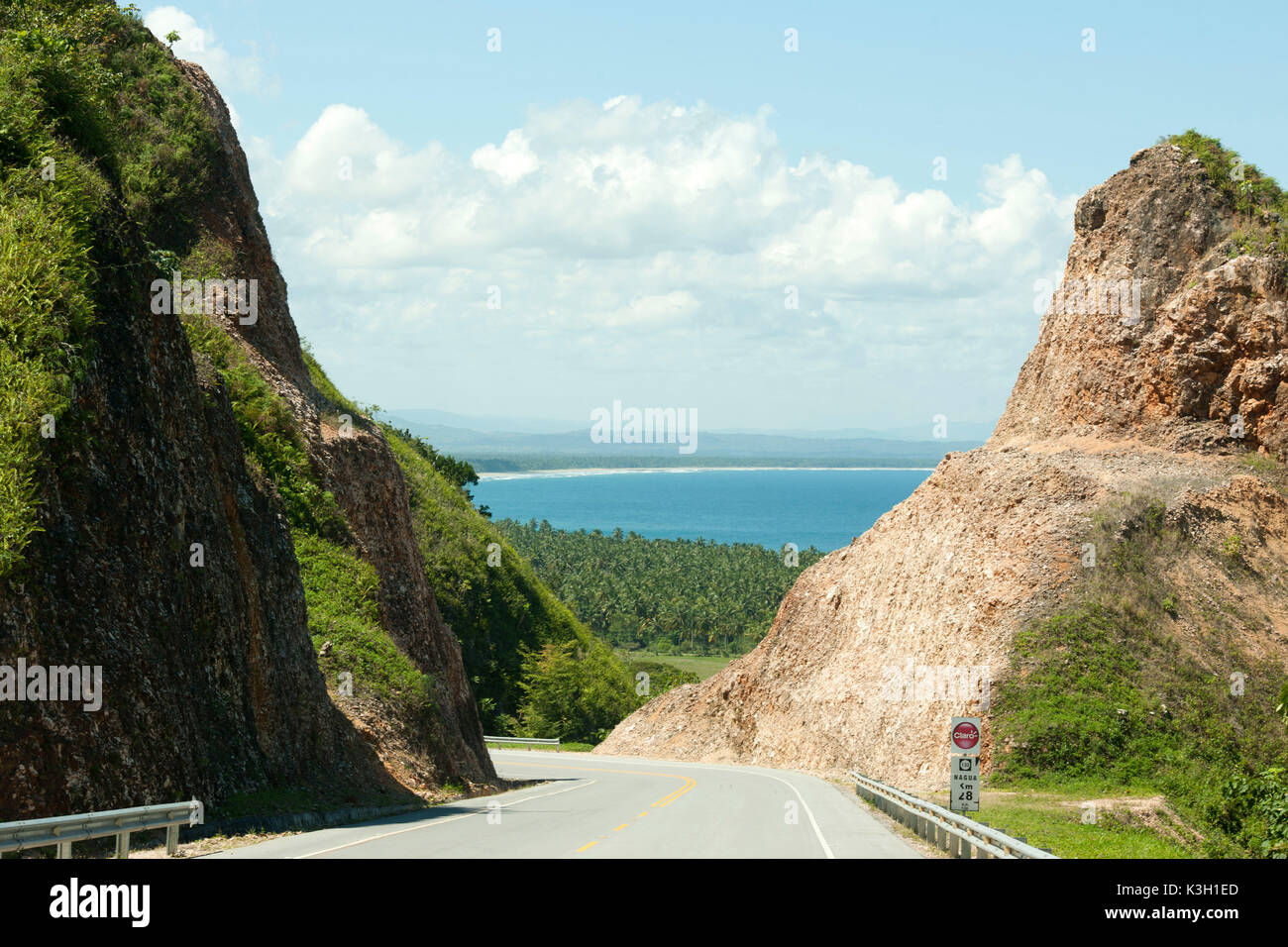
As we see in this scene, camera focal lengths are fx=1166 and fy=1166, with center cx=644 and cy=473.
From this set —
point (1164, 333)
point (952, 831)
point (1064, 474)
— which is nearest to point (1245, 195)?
point (1164, 333)

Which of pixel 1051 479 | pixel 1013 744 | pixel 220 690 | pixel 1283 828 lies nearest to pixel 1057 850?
pixel 1283 828

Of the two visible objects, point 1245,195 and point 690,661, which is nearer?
point 1245,195

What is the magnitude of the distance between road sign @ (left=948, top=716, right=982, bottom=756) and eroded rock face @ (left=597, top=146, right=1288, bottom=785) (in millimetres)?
18978

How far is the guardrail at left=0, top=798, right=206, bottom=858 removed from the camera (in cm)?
1120

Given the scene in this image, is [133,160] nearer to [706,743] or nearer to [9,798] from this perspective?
[9,798]

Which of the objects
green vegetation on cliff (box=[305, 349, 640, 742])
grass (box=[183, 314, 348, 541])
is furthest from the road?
green vegetation on cliff (box=[305, 349, 640, 742])

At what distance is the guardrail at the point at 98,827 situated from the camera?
11203 mm

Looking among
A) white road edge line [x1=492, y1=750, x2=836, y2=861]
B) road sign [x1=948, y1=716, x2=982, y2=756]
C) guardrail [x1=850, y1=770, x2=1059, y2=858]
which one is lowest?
white road edge line [x1=492, y1=750, x2=836, y2=861]

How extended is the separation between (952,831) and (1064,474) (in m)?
27.5

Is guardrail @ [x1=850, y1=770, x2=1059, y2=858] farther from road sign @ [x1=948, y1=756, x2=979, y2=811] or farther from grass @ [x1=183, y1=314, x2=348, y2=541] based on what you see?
grass @ [x1=183, y1=314, x2=348, y2=541]

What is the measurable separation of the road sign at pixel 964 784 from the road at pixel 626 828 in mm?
1023

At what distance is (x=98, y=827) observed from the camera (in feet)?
40.2

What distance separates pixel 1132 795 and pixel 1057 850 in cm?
1524

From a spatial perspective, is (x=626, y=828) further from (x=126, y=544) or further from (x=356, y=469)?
(x=356, y=469)
